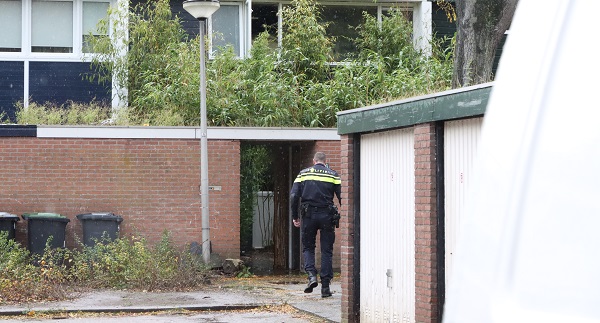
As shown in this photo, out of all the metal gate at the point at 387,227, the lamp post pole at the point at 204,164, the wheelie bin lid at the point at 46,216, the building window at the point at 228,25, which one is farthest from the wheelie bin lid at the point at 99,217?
the building window at the point at 228,25

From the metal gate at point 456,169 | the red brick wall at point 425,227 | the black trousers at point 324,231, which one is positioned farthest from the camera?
the black trousers at point 324,231

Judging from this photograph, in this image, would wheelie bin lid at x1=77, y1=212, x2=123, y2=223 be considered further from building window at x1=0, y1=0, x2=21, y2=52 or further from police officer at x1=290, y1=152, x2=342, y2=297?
building window at x1=0, y1=0, x2=21, y2=52

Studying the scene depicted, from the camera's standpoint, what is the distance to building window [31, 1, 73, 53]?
875 inches

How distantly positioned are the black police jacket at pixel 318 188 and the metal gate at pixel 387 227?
9.79 feet

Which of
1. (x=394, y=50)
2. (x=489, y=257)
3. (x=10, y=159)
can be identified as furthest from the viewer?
(x=394, y=50)

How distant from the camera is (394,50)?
76.0 ft

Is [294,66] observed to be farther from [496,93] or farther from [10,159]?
[496,93]

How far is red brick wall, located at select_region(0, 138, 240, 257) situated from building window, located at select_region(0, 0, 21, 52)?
236 inches

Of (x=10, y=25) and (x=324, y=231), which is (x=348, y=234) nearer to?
(x=324, y=231)

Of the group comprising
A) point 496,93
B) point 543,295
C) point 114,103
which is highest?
point 114,103

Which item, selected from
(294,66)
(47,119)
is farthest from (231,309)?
(294,66)

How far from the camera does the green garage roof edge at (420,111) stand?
7.76 metres

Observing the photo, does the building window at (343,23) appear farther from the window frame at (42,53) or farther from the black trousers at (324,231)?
the black trousers at (324,231)

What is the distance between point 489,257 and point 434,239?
6695 mm
